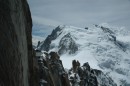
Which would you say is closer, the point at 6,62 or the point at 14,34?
the point at 6,62

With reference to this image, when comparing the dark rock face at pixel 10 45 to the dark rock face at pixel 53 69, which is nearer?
the dark rock face at pixel 10 45

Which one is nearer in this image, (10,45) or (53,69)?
(10,45)

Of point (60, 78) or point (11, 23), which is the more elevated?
point (11, 23)

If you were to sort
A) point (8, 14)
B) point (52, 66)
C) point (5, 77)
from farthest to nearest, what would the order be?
point (52, 66)
point (8, 14)
point (5, 77)

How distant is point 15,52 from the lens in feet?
54.6

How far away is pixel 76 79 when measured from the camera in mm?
100062

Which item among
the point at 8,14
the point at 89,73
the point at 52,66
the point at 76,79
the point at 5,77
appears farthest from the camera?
the point at 89,73

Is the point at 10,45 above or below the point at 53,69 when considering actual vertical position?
above

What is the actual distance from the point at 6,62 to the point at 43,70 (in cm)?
3544

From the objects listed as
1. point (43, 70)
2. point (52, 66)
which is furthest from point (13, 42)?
point (52, 66)

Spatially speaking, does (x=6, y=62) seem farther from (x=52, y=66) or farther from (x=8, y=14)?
(x=52, y=66)

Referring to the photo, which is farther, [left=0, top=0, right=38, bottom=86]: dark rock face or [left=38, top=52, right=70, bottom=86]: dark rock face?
[left=38, top=52, right=70, bottom=86]: dark rock face

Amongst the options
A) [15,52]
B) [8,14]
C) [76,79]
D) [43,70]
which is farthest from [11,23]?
[76,79]

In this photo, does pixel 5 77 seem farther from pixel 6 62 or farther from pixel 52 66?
pixel 52 66
